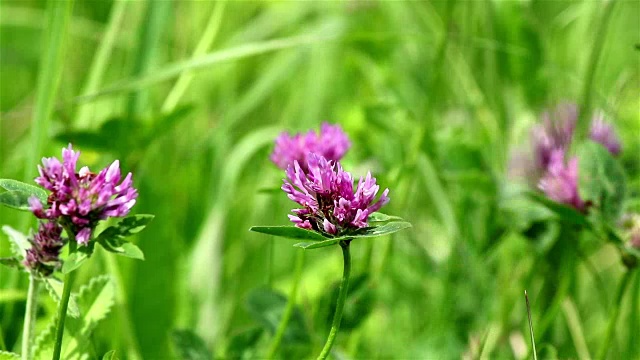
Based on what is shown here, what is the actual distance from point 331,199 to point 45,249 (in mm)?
246

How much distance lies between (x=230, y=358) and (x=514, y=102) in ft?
2.74

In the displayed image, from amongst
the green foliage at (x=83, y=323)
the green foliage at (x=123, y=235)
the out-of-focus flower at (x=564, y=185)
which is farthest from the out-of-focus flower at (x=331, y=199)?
the out-of-focus flower at (x=564, y=185)

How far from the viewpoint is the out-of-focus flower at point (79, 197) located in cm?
63

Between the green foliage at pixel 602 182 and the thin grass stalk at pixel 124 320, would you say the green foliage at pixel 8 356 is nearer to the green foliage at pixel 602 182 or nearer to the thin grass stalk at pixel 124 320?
the thin grass stalk at pixel 124 320

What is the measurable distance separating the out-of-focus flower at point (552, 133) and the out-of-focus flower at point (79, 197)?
2.42 ft

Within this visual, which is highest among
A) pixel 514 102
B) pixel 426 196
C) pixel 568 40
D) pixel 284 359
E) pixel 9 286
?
pixel 568 40

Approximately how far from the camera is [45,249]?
2.27 feet

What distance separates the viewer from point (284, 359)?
1096mm

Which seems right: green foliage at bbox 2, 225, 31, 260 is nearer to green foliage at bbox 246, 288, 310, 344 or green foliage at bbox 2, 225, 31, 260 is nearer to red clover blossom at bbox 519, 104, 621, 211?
green foliage at bbox 246, 288, 310, 344

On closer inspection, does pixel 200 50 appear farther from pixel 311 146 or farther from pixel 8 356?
pixel 8 356

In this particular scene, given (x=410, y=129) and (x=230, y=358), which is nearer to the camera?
(x=230, y=358)

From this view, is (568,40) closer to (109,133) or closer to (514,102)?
(514,102)

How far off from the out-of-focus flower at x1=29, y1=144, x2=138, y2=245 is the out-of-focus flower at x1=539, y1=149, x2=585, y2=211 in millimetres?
583

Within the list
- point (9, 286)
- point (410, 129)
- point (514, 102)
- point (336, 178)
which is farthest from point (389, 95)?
point (336, 178)
